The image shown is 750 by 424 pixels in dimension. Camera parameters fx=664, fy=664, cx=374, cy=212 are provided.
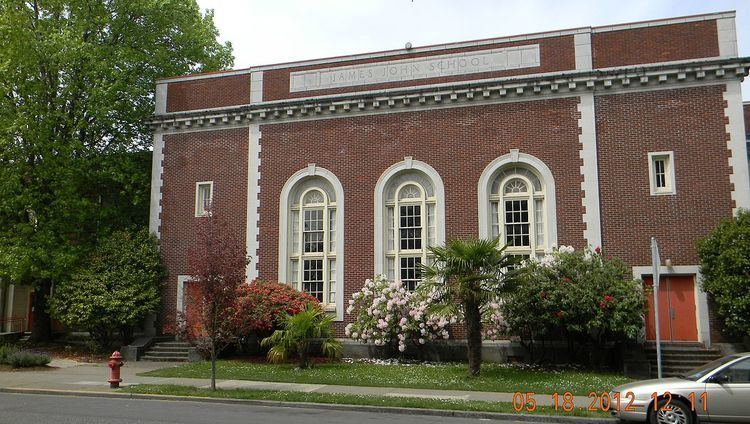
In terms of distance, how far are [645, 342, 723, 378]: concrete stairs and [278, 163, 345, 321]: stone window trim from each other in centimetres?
963

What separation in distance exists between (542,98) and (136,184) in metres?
15.8

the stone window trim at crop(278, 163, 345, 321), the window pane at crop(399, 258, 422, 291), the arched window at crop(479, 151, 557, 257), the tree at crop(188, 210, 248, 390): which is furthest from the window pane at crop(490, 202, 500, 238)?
the tree at crop(188, 210, 248, 390)

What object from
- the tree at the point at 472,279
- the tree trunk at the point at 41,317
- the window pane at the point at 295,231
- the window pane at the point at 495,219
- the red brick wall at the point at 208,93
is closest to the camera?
the tree at the point at 472,279

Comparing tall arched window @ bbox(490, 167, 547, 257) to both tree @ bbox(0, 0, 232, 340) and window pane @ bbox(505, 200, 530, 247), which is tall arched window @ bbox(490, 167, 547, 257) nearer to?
window pane @ bbox(505, 200, 530, 247)

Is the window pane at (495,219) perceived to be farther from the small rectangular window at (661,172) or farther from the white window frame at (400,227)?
the small rectangular window at (661,172)

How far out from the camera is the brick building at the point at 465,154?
19.7 meters

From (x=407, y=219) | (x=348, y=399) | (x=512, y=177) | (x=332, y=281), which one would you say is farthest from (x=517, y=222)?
(x=348, y=399)

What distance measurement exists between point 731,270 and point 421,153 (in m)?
9.82

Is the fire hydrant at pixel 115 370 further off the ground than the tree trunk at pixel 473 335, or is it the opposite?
the tree trunk at pixel 473 335

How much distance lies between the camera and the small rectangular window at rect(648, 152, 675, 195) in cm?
1980

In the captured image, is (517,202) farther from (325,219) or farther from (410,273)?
(325,219)

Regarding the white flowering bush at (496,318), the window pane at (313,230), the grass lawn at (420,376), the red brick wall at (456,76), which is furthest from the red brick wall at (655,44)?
the window pane at (313,230)

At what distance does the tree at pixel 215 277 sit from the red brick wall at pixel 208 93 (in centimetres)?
1005

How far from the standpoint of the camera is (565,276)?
59.3ft
